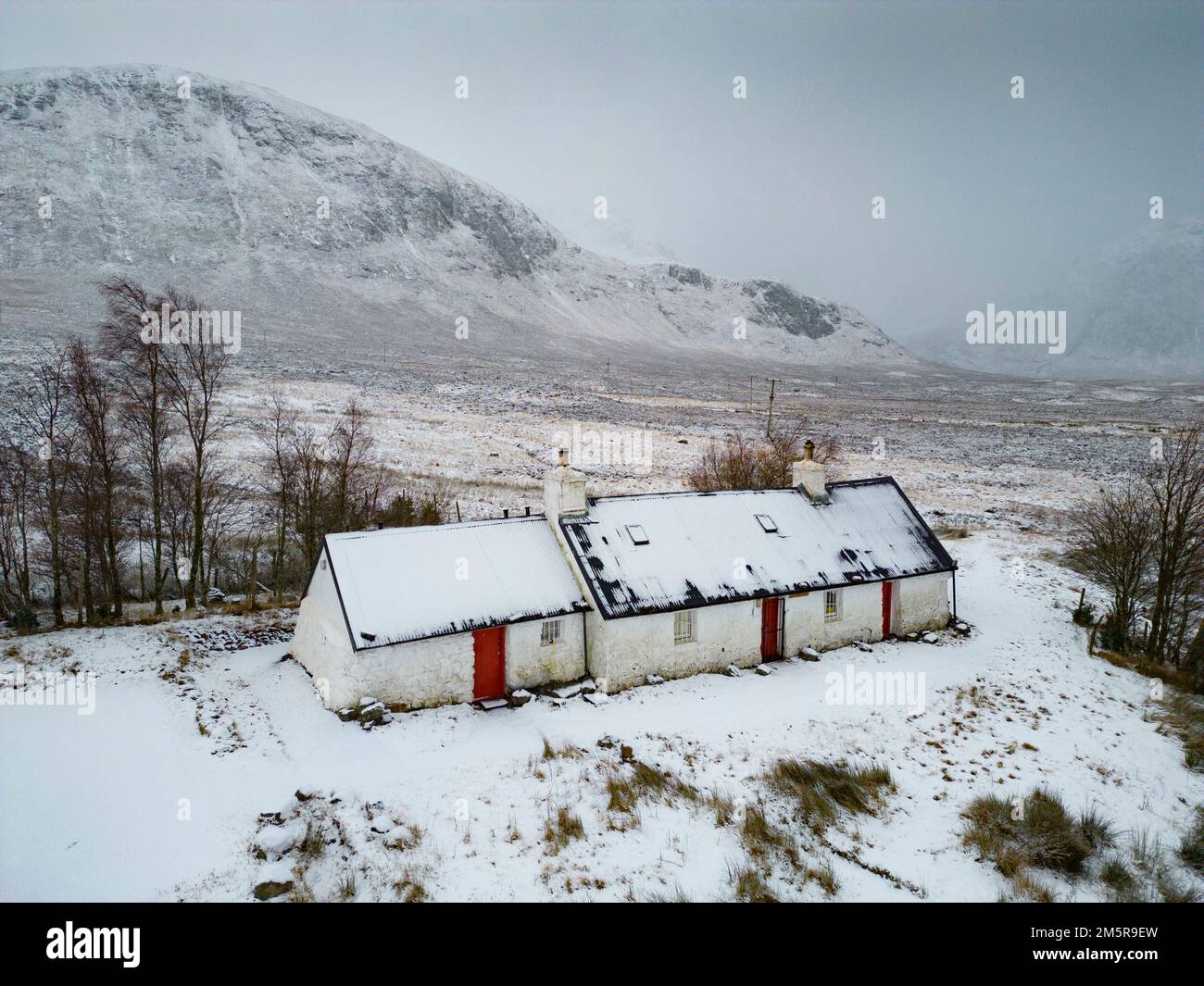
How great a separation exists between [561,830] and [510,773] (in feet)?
7.69

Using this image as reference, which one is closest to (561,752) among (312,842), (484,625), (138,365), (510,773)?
(510,773)

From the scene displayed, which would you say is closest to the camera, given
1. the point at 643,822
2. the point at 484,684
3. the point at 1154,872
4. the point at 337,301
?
the point at 1154,872

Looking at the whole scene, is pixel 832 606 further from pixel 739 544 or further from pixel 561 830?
pixel 561 830

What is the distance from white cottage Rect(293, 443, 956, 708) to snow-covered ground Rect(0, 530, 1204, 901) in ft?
3.65

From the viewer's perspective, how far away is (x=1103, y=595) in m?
29.7

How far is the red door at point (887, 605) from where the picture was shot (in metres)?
24.0

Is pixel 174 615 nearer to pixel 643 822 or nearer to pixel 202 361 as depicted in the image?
pixel 202 361

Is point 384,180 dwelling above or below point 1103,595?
above

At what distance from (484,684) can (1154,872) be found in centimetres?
1459

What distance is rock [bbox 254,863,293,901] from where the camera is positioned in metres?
10.6
